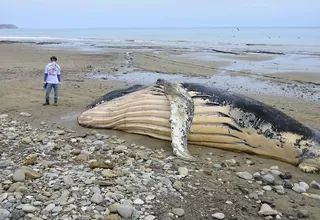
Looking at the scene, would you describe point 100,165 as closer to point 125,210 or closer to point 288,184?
point 125,210

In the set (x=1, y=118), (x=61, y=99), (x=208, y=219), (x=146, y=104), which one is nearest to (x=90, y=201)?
(x=208, y=219)

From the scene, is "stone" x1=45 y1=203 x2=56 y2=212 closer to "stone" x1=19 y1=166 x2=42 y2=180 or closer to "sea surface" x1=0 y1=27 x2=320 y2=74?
"stone" x1=19 y1=166 x2=42 y2=180

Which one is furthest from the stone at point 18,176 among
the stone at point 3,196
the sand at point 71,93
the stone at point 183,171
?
the sand at point 71,93

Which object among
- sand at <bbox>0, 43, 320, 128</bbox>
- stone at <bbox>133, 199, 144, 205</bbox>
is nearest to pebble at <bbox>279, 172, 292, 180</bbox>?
stone at <bbox>133, 199, 144, 205</bbox>

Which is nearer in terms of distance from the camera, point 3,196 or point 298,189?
point 3,196

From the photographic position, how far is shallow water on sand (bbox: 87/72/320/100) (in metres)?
12.9

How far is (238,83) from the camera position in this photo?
1462 cm

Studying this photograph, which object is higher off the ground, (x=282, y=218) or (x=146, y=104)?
(x=146, y=104)

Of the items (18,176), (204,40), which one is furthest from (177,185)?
(204,40)

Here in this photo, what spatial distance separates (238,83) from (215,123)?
28.0ft

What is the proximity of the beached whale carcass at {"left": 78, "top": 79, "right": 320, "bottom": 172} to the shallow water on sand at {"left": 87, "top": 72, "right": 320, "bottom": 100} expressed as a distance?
6203 mm

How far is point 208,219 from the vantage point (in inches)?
160

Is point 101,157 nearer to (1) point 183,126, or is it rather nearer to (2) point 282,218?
(1) point 183,126

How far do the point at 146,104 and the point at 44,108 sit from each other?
10.5 feet
